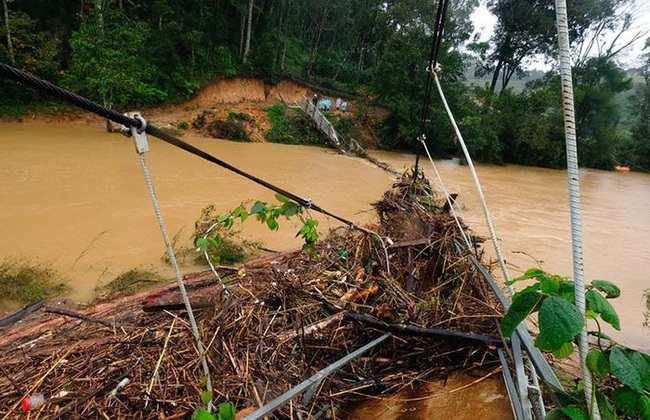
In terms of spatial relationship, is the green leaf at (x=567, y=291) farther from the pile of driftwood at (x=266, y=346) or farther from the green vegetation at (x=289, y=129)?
the green vegetation at (x=289, y=129)

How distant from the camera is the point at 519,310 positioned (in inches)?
32.1

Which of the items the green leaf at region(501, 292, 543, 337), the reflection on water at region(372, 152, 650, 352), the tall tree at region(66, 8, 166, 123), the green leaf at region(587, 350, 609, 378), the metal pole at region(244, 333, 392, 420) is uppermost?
the tall tree at region(66, 8, 166, 123)

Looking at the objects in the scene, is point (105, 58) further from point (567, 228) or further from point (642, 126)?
point (642, 126)

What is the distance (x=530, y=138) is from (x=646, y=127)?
36.8 feet

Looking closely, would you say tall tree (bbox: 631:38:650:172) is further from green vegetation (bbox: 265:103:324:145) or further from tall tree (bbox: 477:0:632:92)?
green vegetation (bbox: 265:103:324:145)

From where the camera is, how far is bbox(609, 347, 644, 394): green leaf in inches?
27.6

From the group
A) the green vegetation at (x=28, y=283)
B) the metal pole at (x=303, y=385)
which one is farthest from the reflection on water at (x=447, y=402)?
the green vegetation at (x=28, y=283)

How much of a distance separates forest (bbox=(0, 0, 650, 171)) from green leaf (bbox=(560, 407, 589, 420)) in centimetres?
1158

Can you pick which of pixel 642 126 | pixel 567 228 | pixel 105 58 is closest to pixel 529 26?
pixel 642 126

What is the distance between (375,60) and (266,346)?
98.5 feet

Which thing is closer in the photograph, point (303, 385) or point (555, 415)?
point (555, 415)

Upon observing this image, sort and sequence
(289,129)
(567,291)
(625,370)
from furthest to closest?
(289,129) < (567,291) < (625,370)

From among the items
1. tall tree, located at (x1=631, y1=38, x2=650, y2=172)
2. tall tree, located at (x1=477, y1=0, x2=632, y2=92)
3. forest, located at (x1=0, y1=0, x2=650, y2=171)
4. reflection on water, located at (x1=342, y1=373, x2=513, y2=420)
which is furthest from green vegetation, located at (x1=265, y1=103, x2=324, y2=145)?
tall tree, located at (x1=631, y1=38, x2=650, y2=172)

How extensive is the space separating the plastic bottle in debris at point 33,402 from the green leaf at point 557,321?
1.63 metres
